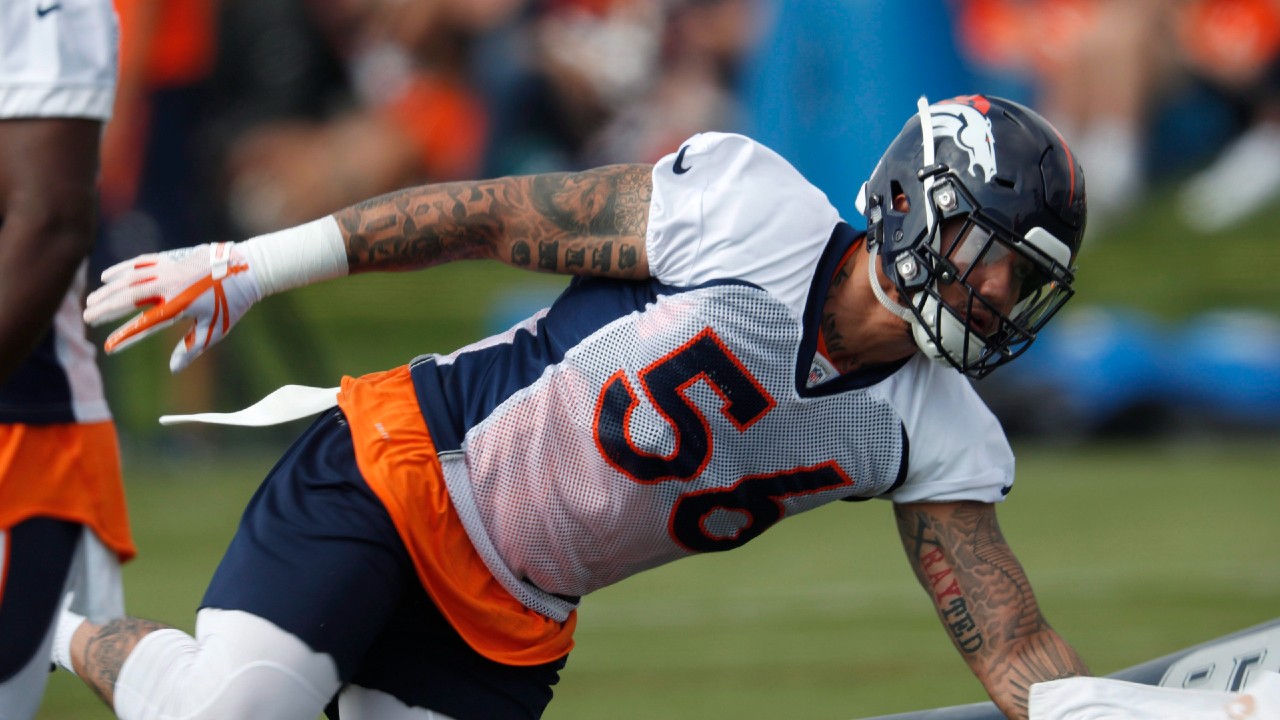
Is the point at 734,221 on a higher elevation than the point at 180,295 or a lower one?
higher

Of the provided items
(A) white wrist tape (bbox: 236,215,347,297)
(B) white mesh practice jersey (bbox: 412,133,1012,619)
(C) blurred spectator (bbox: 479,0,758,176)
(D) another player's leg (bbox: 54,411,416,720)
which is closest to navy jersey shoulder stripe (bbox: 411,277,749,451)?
(B) white mesh practice jersey (bbox: 412,133,1012,619)

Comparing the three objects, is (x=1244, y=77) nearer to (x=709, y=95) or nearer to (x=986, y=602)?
(x=709, y=95)

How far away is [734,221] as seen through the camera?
133 inches

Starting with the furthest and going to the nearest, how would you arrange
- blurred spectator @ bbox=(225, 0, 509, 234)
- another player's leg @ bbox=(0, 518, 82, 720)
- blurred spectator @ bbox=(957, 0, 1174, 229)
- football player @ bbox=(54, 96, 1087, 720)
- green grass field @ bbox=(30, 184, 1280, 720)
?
blurred spectator @ bbox=(225, 0, 509, 234) → blurred spectator @ bbox=(957, 0, 1174, 229) → green grass field @ bbox=(30, 184, 1280, 720) → football player @ bbox=(54, 96, 1087, 720) → another player's leg @ bbox=(0, 518, 82, 720)

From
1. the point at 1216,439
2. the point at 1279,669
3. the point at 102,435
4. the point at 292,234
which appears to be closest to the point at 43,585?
the point at 102,435

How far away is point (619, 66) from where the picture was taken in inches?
497

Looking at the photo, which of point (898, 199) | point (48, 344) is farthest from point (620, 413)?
point (48, 344)

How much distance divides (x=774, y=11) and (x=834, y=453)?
31.1 ft

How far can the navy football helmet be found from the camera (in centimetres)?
328

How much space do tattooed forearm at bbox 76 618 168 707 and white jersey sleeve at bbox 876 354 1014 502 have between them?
1.66 metres

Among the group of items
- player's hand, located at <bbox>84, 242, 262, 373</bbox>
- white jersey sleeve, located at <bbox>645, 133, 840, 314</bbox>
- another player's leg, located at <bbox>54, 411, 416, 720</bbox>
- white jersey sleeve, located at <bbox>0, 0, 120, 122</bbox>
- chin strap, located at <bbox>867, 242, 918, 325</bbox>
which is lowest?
another player's leg, located at <bbox>54, 411, 416, 720</bbox>

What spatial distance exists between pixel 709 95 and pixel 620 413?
31.2 feet

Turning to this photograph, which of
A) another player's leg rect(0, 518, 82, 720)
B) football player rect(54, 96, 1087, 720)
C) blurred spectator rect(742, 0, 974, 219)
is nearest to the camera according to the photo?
another player's leg rect(0, 518, 82, 720)

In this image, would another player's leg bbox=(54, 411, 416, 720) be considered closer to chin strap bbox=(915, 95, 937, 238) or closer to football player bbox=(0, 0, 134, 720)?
football player bbox=(0, 0, 134, 720)
